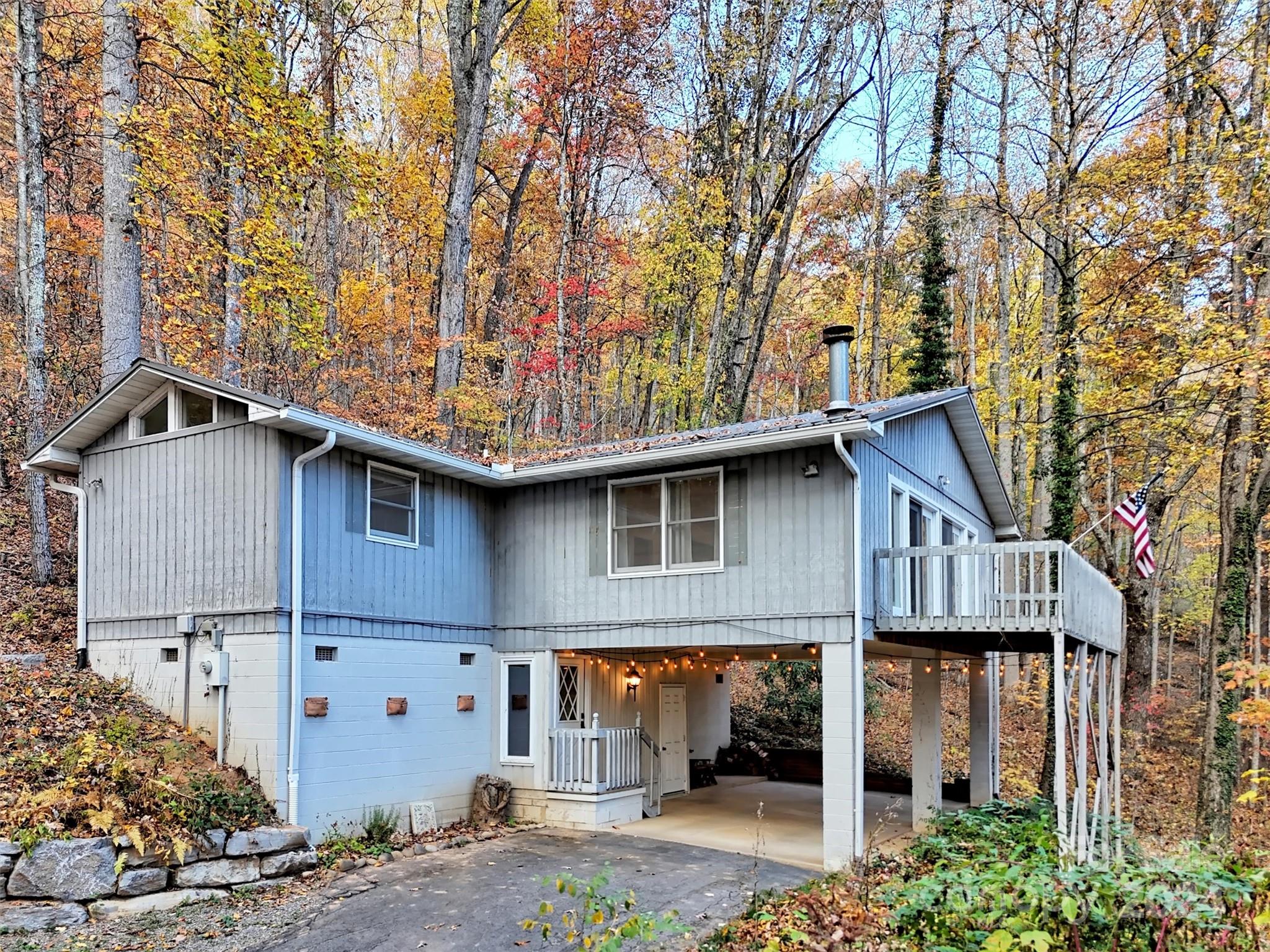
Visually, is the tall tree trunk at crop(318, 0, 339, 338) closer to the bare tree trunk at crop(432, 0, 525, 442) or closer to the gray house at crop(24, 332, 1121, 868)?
the bare tree trunk at crop(432, 0, 525, 442)

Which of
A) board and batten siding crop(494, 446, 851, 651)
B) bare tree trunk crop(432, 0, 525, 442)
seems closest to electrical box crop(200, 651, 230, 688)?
board and batten siding crop(494, 446, 851, 651)

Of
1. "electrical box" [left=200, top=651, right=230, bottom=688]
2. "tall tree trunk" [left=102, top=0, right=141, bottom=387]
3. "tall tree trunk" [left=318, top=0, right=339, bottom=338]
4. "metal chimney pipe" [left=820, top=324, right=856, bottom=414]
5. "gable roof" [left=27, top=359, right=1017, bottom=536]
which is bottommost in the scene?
"electrical box" [left=200, top=651, right=230, bottom=688]

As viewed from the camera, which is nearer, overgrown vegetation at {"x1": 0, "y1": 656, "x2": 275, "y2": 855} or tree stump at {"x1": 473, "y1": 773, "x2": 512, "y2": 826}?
overgrown vegetation at {"x1": 0, "y1": 656, "x2": 275, "y2": 855}

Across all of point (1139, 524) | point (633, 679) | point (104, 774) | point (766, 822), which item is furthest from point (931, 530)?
point (104, 774)

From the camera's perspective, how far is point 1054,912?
422cm

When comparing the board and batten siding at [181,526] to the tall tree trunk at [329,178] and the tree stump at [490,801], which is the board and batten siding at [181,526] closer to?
the tree stump at [490,801]

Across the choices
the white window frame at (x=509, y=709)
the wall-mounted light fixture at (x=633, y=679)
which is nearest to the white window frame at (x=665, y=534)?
the white window frame at (x=509, y=709)

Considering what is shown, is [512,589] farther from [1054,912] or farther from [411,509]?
[1054,912]

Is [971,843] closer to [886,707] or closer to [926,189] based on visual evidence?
[886,707]

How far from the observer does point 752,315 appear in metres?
→ 19.8

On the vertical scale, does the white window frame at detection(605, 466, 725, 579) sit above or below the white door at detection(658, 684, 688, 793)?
above

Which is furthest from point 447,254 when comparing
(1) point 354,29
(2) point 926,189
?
(2) point 926,189

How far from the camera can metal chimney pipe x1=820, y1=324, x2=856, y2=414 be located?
999 centimetres

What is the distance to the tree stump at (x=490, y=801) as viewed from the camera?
416 inches
